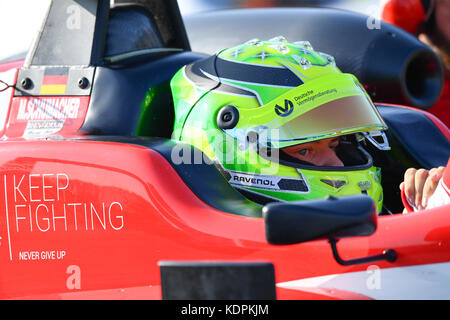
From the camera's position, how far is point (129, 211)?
1995 mm

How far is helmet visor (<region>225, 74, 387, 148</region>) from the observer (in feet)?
7.36

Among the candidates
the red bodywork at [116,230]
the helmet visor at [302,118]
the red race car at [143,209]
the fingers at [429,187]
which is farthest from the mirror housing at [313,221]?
the helmet visor at [302,118]

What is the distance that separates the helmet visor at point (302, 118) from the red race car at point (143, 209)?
198mm

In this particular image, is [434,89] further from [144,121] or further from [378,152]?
[144,121]

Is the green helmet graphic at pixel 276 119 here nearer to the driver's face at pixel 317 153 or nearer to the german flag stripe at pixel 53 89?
the driver's face at pixel 317 153

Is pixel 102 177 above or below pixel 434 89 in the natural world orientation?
below

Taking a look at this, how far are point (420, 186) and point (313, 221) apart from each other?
0.74 meters

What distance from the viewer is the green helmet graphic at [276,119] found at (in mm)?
2240

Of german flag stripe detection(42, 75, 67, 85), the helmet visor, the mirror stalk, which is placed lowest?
the mirror stalk

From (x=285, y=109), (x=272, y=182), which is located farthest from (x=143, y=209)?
(x=285, y=109)

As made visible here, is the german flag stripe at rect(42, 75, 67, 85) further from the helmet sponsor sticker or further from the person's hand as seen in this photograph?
the person's hand

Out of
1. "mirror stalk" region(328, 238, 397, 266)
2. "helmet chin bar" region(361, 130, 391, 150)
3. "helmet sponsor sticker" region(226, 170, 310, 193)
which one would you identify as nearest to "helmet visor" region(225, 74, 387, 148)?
"helmet sponsor sticker" region(226, 170, 310, 193)

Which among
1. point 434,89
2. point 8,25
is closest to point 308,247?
point 8,25

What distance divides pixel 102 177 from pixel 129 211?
0.47 feet
